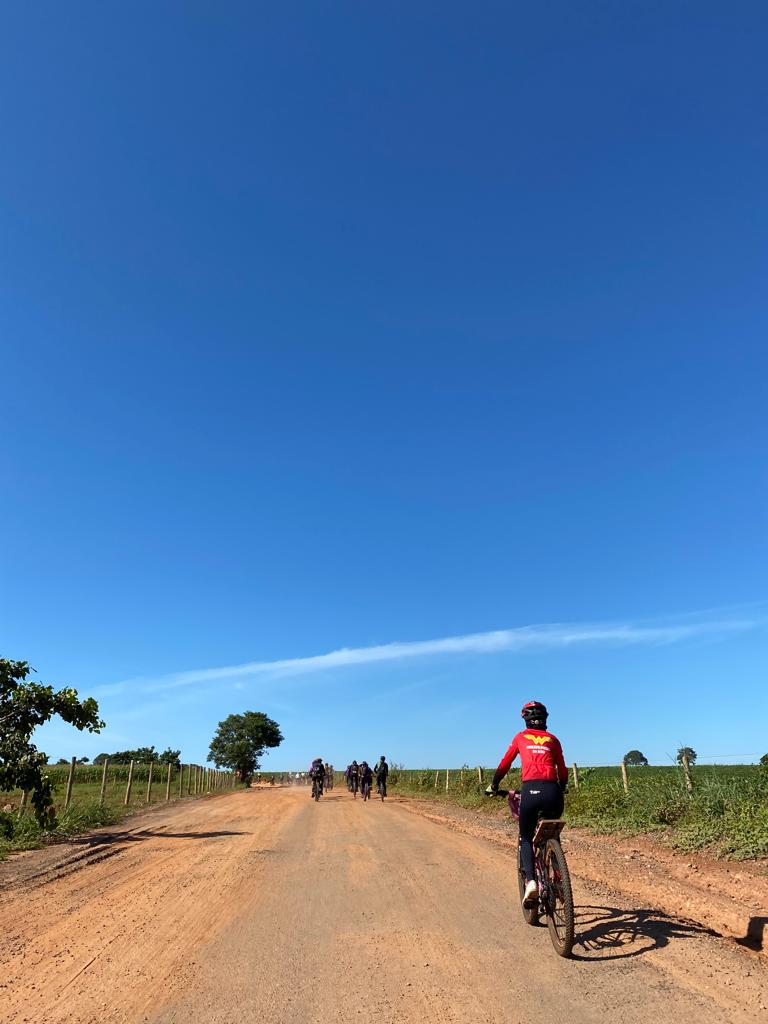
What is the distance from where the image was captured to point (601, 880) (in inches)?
369

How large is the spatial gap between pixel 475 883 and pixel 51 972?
5531 millimetres

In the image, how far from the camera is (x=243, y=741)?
285ft

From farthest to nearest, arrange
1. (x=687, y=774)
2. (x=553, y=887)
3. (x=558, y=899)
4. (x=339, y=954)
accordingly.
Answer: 1. (x=687, y=774)
2. (x=553, y=887)
3. (x=558, y=899)
4. (x=339, y=954)

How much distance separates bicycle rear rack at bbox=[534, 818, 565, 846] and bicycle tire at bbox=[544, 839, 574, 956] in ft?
0.19

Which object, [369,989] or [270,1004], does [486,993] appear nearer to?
[369,989]

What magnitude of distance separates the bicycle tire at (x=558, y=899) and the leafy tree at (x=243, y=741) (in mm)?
84736

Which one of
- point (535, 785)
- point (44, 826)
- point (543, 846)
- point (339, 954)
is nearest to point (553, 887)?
point (543, 846)

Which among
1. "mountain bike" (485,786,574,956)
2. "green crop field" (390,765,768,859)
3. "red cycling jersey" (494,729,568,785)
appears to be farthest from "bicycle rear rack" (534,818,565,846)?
"green crop field" (390,765,768,859)

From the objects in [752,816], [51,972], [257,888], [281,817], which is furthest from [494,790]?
[281,817]

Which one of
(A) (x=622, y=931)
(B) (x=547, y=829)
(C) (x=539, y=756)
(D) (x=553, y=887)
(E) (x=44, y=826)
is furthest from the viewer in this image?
(E) (x=44, y=826)

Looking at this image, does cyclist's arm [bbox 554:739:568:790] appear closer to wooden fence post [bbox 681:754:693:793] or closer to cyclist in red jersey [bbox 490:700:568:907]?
cyclist in red jersey [bbox 490:700:568:907]

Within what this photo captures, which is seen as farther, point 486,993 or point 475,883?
point 475,883

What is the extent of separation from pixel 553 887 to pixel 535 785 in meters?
0.89

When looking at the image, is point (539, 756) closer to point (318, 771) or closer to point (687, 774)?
point (687, 774)
